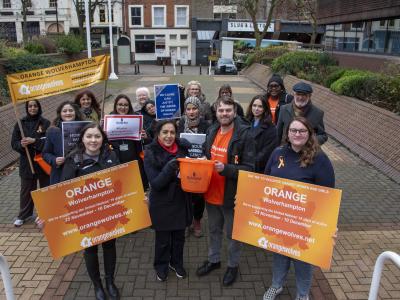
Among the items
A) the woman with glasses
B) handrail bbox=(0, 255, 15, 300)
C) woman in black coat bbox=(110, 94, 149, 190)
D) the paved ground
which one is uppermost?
the woman with glasses

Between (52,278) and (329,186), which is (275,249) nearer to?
(329,186)

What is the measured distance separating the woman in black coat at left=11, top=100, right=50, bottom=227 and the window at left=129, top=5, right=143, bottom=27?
4826 centimetres

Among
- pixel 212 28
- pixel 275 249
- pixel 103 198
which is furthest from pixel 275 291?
pixel 212 28

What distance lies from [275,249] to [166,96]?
3480 mm

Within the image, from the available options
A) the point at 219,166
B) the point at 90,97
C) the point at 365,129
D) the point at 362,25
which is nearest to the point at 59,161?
the point at 90,97

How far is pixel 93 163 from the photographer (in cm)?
385

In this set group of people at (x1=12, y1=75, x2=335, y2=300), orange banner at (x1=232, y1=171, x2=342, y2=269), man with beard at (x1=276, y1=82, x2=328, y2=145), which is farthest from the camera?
man with beard at (x1=276, y1=82, x2=328, y2=145)

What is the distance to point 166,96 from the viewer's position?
637 cm

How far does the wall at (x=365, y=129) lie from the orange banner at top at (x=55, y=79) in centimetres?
588

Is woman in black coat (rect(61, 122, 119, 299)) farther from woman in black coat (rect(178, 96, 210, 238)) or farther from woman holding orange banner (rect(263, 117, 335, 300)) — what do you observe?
woman holding orange banner (rect(263, 117, 335, 300))

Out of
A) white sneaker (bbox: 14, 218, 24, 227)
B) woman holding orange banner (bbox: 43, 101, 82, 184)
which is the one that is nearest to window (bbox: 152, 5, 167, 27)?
white sneaker (bbox: 14, 218, 24, 227)

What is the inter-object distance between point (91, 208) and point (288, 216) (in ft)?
6.11

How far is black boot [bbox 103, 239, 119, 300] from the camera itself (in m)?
3.99

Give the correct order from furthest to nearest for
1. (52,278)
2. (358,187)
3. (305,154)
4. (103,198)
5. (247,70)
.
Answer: (247,70) < (358,187) < (52,278) < (103,198) < (305,154)
